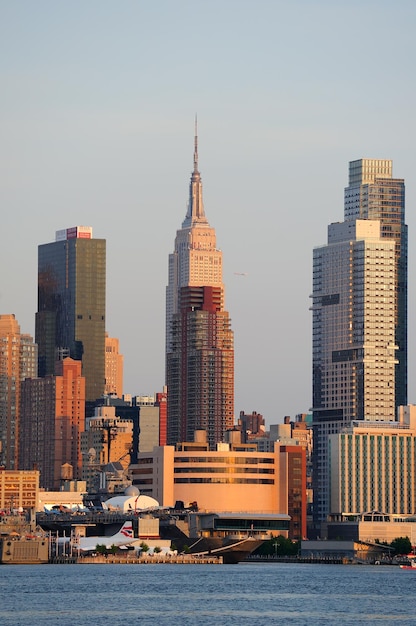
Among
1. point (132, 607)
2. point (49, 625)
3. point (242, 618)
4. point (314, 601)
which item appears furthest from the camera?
point (314, 601)

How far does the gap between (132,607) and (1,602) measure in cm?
1358

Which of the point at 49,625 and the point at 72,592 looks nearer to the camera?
the point at 49,625

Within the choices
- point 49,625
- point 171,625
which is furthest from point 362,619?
point 49,625

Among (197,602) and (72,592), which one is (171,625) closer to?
(197,602)

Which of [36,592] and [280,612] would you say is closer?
[280,612]

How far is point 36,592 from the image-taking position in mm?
192500

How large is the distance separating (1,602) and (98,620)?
22947mm

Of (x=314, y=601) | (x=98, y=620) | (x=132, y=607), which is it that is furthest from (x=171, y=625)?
(x=314, y=601)

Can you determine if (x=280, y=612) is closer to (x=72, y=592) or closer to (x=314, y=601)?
(x=314, y=601)

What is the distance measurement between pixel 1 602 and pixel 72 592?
1815cm

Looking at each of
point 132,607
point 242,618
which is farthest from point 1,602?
point 242,618

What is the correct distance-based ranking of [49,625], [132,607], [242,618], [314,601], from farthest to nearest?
1. [314,601]
2. [132,607]
3. [242,618]
4. [49,625]

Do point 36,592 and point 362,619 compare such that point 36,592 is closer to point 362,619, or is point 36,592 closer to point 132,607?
point 132,607

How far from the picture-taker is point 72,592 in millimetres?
194875
